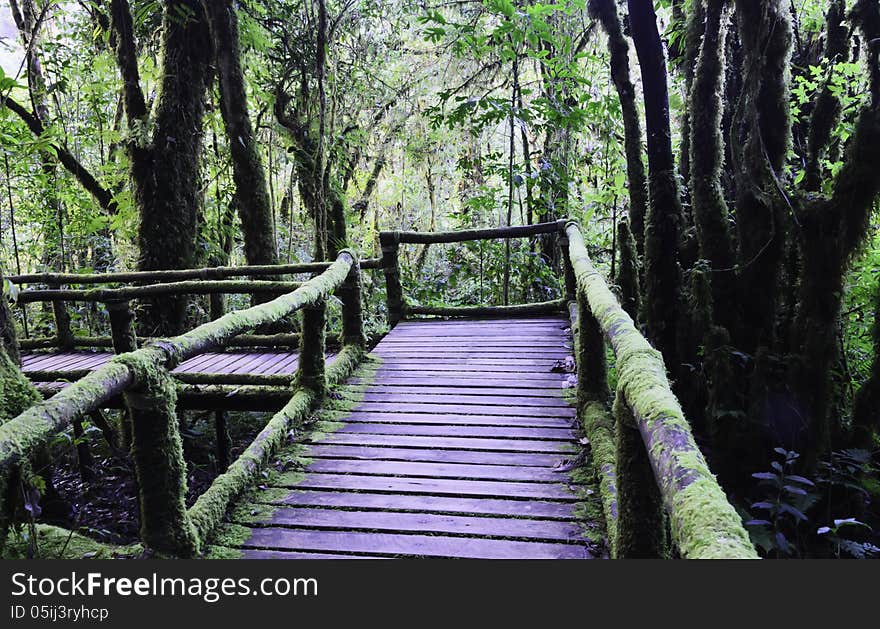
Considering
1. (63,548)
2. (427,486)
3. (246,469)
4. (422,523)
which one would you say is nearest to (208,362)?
(246,469)

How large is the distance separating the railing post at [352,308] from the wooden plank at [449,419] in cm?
133

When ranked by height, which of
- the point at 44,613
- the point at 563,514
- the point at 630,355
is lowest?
the point at 563,514

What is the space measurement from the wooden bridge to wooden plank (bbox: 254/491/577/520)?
11 millimetres

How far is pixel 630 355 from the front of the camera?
83.7 inches

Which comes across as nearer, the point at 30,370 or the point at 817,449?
the point at 817,449

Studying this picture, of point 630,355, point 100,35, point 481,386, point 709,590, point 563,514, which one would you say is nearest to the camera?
point 709,590

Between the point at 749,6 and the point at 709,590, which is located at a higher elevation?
the point at 749,6

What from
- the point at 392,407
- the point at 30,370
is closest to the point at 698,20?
the point at 392,407

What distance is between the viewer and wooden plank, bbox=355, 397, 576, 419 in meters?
4.50

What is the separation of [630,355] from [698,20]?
564 centimetres

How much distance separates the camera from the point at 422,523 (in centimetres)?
308

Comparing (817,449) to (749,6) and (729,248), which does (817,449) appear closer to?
(729,248)

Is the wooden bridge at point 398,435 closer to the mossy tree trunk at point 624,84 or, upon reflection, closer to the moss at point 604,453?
the moss at point 604,453

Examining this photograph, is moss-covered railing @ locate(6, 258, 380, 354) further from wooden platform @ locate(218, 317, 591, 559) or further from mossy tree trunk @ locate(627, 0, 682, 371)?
mossy tree trunk @ locate(627, 0, 682, 371)
